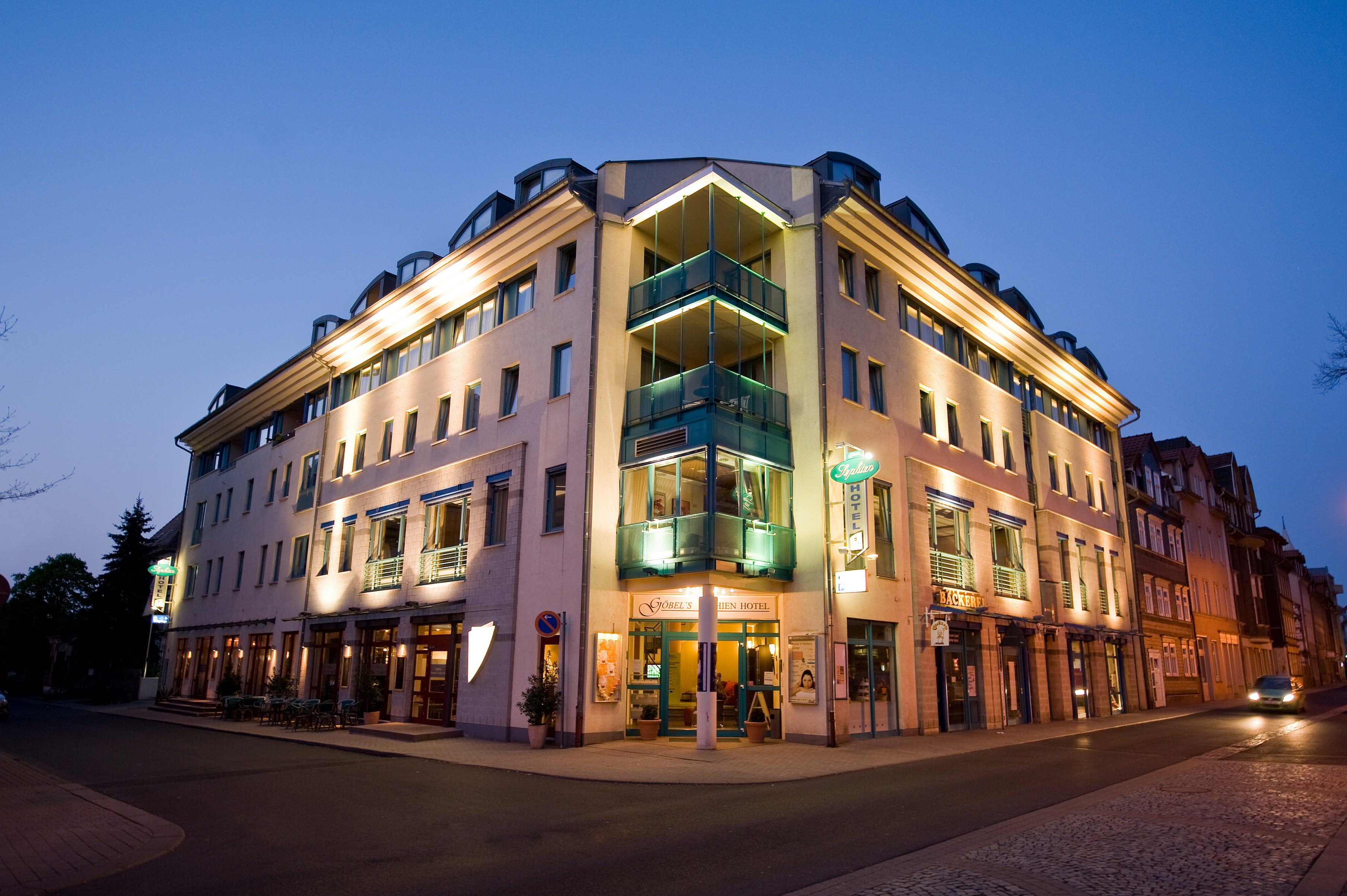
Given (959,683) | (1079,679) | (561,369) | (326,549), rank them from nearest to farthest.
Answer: (561,369) → (959,683) → (1079,679) → (326,549)

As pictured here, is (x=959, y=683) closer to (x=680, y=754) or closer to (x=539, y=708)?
(x=680, y=754)

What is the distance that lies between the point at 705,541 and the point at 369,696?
1202 cm

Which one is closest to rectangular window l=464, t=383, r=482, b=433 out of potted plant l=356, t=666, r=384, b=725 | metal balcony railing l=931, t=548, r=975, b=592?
potted plant l=356, t=666, r=384, b=725

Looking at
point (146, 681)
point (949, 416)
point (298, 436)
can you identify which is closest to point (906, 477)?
point (949, 416)

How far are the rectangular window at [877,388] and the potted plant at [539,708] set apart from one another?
37.2ft

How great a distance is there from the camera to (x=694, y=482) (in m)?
18.8

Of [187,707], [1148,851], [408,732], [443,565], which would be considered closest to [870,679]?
[408,732]

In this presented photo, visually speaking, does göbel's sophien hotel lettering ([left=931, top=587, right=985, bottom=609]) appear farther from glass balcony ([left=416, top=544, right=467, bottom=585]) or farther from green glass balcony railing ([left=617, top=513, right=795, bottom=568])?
glass balcony ([left=416, top=544, right=467, bottom=585])

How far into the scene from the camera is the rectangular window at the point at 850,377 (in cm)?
2145

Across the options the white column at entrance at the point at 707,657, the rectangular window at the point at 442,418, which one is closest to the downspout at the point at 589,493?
the white column at entrance at the point at 707,657

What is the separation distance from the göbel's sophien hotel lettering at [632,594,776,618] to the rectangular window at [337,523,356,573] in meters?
13.0

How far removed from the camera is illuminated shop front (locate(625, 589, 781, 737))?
754 inches

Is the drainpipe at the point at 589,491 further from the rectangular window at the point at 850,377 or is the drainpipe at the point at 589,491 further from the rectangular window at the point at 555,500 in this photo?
the rectangular window at the point at 850,377

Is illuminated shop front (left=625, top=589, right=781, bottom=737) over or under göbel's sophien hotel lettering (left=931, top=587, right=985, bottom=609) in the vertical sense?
under
